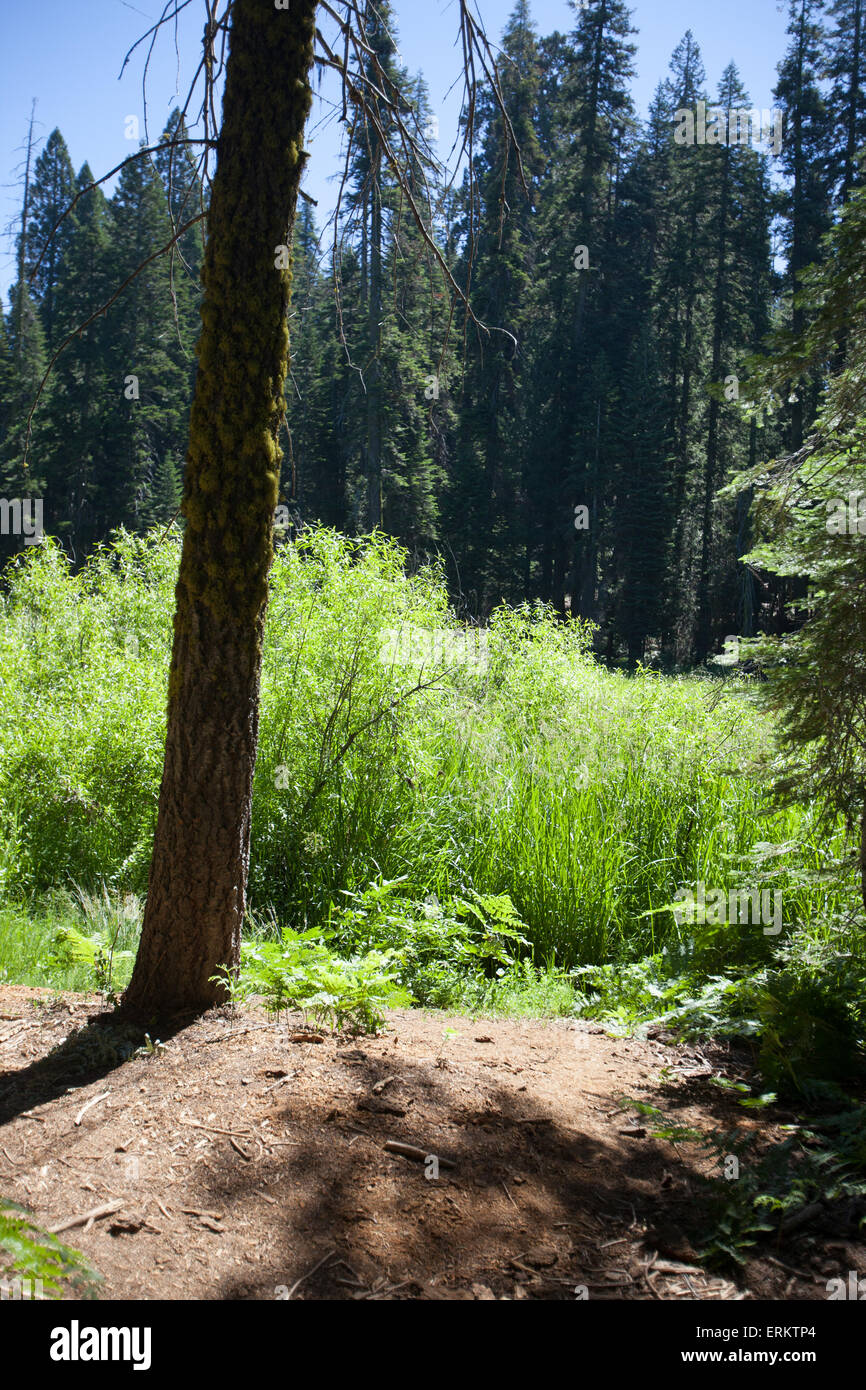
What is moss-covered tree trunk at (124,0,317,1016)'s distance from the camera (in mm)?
2963

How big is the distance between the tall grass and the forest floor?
2514 millimetres

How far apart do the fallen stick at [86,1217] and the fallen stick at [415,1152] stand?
74 cm

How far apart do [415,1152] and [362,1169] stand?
0.17 meters

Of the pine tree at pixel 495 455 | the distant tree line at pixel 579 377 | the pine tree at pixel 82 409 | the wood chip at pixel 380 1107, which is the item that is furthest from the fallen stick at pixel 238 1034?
the pine tree at pixel 82 409

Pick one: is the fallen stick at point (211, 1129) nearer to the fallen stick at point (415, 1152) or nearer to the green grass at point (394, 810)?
the fallen stick at point (415, 1152)

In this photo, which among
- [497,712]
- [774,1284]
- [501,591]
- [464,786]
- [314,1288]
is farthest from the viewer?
[501,591]

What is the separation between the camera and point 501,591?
120 feet

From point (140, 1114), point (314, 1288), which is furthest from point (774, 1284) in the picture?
point (140, 1114)

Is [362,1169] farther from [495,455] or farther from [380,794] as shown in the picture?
[495,455]

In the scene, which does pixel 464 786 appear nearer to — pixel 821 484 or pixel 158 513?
pixel 821 484

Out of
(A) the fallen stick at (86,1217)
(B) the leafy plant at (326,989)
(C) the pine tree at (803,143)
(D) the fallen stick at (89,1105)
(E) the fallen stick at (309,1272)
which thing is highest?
(C) the pine tree at (803,143)

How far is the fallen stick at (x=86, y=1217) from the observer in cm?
206

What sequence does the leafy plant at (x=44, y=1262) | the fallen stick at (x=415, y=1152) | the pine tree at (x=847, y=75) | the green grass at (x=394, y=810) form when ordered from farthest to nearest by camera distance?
the pine tree at (x=847, y=75)
the green grass at (x=394, y=810)
the fallen stick at (x=415, y=1152)
the leafy plant at (x=44, y=1262)

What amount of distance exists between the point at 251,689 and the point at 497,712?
595 cm
